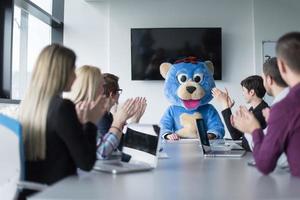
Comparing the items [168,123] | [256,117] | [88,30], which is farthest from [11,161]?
[88,30]

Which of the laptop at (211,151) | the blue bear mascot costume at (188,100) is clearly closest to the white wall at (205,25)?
the blue bear mascot costume at (188,100)

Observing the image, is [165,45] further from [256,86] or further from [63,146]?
[63,146]

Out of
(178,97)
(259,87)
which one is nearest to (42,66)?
(259,87)

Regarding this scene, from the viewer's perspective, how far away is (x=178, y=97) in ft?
11.5

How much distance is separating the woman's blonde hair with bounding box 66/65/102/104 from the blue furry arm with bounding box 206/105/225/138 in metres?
1.70

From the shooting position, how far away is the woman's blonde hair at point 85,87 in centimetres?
167

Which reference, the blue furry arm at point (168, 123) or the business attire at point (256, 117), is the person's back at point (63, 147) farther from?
the blue furry arm at point (168, 123)

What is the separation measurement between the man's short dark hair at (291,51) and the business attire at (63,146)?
0.67 metres

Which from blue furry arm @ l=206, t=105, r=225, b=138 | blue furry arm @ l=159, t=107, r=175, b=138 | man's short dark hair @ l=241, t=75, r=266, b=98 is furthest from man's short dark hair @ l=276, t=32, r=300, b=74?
blue furry arm @ l=159, t=107, r=175, b=138

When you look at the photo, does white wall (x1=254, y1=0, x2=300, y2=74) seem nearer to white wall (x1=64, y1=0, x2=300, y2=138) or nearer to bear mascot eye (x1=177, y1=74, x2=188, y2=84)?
white wall (x1=64, y1=0, x2=300, y2=138)

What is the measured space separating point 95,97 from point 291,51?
782mm

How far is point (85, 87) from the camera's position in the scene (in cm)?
169

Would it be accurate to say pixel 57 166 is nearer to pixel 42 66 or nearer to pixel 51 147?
pixel 51 147

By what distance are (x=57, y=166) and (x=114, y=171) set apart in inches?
7.5
